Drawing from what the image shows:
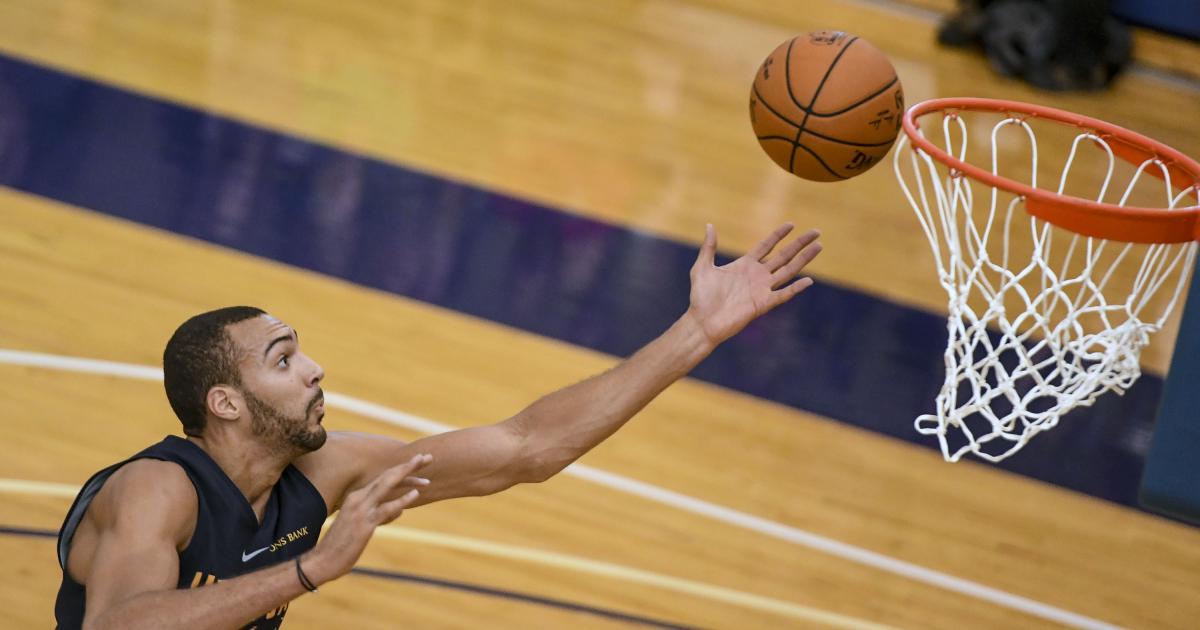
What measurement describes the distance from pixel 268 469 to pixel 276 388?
0.22m

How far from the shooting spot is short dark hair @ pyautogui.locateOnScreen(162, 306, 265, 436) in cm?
319

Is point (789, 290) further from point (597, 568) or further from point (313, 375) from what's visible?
point (597, 568)

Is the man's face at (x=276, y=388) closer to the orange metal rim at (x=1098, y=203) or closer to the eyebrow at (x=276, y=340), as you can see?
the eyebrow at (x=276, y=340)

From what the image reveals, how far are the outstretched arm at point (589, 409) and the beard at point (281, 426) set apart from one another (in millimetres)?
303

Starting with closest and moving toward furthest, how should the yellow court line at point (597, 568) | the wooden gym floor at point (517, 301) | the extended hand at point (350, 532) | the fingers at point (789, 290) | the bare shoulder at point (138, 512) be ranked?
1. the extended hand at point (350, 532)
2. the bare shoulder at point (138, 512)
3. the fingers at point (789, 290)
4. the yellow court line at point (597, 568)
5. the wooden gym floor at point (517, 301)

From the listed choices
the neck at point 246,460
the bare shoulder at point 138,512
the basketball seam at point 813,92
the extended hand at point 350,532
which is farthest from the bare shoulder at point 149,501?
the basketball seam at point 813,92

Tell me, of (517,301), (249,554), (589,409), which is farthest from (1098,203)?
(517,301)

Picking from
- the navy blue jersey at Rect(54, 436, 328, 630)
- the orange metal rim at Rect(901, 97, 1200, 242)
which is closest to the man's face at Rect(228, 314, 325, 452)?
the navy blue jersey at Rect(54, 436, 328, 630)

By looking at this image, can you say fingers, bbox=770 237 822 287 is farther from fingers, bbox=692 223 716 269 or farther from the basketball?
the basketball

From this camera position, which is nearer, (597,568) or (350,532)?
(350,532)

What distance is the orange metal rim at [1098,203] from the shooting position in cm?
351

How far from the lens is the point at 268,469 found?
10.8ft

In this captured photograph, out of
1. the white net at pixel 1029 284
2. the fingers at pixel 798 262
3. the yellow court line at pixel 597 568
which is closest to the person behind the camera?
the fingers at pixel 798 262

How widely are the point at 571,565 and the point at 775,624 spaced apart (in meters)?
0.73
